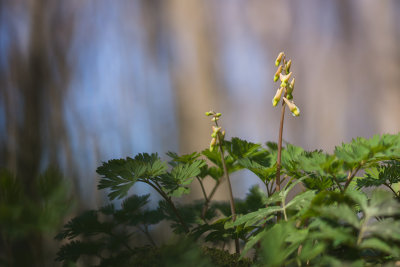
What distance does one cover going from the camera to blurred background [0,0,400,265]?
4.22 ft

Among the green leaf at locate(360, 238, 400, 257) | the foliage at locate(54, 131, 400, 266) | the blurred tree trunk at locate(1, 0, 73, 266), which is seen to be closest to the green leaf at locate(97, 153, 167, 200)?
the foliage at locate(54, 131, 400, 266)

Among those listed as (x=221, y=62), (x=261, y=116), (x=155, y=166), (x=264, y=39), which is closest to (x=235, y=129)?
(x=261, y=116)

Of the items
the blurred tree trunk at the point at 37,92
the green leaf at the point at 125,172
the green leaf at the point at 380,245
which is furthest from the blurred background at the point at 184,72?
the green leaf at the point at 380,245

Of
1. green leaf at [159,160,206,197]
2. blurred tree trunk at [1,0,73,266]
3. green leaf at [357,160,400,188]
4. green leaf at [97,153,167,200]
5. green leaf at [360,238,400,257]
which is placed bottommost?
green leaf at [360,238,400,257]

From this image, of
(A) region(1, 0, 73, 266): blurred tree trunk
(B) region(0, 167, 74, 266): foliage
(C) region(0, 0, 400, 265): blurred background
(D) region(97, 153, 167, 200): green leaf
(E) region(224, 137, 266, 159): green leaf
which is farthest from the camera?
(C) region(0, 0, 400, 265): blurred background

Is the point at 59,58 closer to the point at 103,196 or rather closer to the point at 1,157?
the point at 1,157

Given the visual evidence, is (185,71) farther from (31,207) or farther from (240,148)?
(31,207)

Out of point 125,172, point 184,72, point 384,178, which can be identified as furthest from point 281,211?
point 184,72

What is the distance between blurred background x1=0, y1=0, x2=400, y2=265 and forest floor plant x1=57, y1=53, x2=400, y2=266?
2.09 feet

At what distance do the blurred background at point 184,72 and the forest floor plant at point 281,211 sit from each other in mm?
638

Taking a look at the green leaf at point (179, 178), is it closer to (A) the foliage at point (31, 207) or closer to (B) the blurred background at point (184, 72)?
(A) the foliage at point (31, 207)

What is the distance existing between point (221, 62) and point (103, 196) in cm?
90

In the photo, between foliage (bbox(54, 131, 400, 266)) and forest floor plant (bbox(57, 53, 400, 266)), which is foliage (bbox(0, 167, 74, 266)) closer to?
foliage (bbox(54, 131, 400, 266))

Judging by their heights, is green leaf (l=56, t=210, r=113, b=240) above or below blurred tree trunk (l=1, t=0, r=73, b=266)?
below
